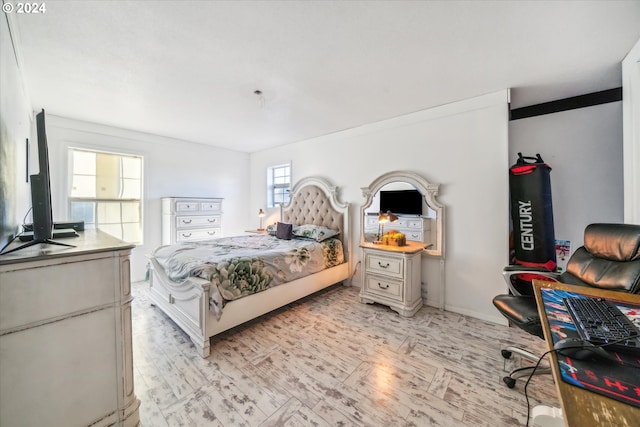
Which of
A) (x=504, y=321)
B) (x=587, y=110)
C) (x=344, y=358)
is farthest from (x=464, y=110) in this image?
(x=344, y=358)

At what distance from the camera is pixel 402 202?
3223 millimetres

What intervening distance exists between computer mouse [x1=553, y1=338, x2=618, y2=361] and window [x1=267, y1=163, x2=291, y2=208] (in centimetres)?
423

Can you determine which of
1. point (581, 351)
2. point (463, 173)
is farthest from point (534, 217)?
point (581, 351)

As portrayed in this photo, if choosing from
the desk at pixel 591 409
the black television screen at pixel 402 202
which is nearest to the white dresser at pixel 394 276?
the black television screen at pixel 402 202

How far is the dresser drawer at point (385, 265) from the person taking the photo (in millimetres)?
2771

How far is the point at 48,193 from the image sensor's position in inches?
55.4

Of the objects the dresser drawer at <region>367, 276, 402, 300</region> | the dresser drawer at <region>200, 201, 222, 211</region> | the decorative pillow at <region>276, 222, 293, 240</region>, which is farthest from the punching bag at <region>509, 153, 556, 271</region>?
the dresser drawer at <region>200, 201, 222, 211</region>

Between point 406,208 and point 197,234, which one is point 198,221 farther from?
point 406,208

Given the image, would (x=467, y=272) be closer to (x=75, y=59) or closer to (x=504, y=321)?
(x=504, y=321)

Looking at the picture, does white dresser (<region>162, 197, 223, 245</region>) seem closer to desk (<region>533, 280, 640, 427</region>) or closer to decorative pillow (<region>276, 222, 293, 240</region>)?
decorative pillow (<region>276, 222, 293, 240</region>)

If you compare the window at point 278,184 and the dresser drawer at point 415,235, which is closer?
the dresser drawer at point 415,235

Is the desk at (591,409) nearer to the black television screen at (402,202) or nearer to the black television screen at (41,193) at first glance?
the black television screen at (41,193)

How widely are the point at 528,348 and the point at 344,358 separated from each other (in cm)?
162

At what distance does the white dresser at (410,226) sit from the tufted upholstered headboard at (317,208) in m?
A: 0.45
